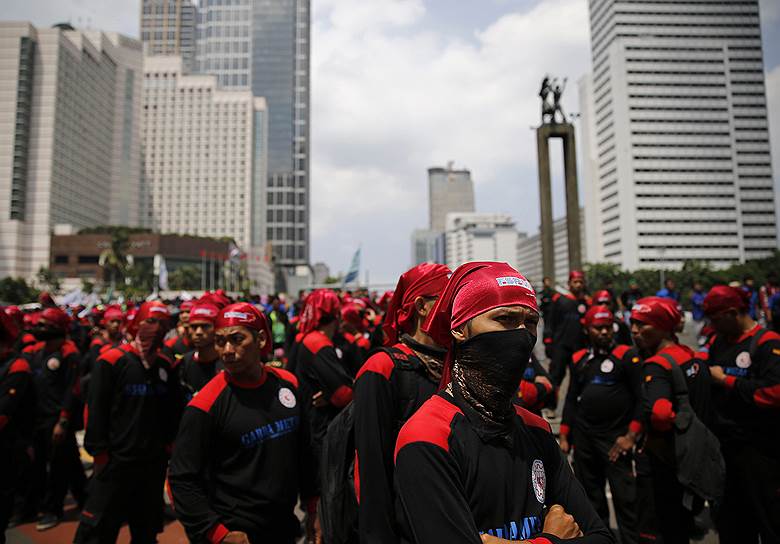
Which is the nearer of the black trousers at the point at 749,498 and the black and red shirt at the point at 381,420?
the black and red shirt at the point at 381,420

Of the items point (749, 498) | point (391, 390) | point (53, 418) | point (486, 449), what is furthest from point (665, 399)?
point (53, 418)

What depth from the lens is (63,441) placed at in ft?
18.8

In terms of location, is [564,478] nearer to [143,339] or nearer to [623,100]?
[143,339]

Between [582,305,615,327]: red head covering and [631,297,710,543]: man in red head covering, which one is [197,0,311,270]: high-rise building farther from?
[631,297,710,543]: man in red head covering

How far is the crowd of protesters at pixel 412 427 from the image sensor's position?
1518mm

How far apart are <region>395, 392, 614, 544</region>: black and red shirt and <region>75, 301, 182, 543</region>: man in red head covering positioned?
3360 mm

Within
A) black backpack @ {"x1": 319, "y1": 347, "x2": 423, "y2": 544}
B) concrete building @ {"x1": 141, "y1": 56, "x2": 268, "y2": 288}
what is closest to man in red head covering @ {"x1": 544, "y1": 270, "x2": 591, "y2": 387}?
black backpack @ {"x1": 319, "y1": 347, "x2": 423, "y2": 544}

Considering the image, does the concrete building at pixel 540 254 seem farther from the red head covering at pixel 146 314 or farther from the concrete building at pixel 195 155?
the red head covering at pixel 146 314

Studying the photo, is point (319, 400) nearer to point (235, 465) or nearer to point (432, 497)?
point (235, 465)

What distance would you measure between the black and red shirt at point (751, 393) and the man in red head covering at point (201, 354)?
4275 millimetres

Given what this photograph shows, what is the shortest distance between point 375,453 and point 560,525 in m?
0.87

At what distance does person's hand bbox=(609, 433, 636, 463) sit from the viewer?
13.3ft

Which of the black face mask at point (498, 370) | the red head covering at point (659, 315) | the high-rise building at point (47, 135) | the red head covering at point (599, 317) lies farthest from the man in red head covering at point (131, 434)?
the high-rise building at point (47, 135)

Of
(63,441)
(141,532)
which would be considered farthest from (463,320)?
(63,441)
